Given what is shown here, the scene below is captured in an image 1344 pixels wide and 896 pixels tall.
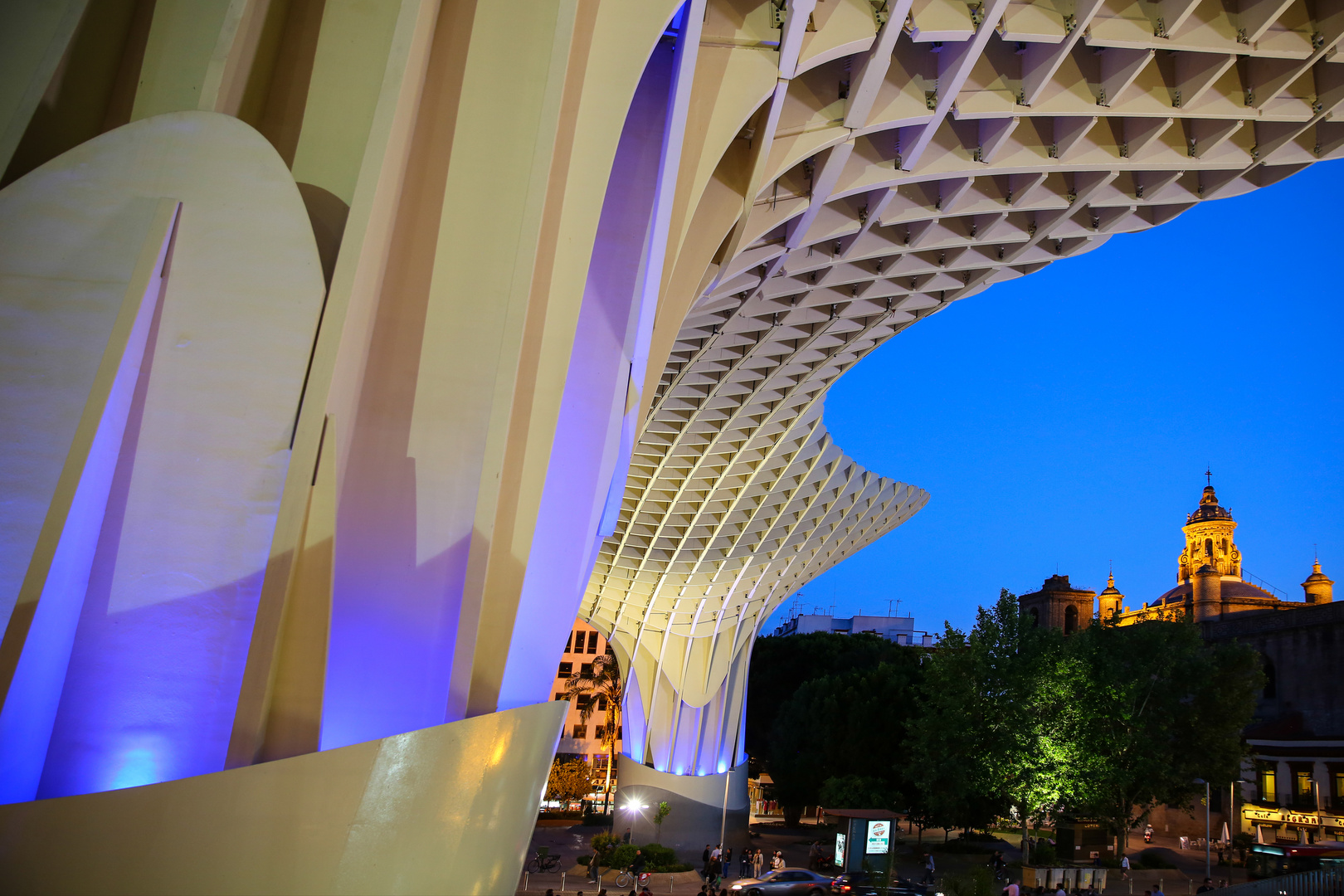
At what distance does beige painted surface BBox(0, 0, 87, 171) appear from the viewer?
555 cm

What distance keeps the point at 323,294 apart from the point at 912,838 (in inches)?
2040

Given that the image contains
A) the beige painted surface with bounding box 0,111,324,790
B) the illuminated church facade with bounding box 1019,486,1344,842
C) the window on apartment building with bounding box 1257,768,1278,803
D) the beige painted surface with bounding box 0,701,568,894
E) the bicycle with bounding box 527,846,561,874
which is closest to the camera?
the beige painted surface with bounding box 0,701,568,894

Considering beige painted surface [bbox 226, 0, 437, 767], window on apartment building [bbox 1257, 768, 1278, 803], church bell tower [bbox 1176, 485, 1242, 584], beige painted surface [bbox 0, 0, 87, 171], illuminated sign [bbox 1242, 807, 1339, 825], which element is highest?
church bell tower [bbox 1176, 485, 1242, 584]

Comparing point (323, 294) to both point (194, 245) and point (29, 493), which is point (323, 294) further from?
point (29, 493)

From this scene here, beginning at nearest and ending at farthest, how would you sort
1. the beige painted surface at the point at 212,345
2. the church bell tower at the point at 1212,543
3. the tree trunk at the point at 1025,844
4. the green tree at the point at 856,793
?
the beige painted surface at the point at 212,345 → the tree trunk at the point at 1025,844 → the green tree at the point at 856,793 → the church bell tower at the point at 1212,543

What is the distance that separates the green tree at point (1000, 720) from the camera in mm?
30578

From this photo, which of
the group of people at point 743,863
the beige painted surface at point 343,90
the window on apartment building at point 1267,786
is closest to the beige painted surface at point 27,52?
the beige painted surface at point 343,90

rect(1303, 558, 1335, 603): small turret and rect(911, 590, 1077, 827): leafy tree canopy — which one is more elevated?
rect(1303, 558, 1335, 603): small turret

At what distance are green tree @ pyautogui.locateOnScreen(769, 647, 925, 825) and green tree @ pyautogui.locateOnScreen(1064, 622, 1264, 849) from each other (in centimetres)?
1237

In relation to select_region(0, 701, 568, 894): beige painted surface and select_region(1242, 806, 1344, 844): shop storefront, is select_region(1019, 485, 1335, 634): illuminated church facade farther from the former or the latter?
select_region(0, 701, 568, 894): beige painted surface

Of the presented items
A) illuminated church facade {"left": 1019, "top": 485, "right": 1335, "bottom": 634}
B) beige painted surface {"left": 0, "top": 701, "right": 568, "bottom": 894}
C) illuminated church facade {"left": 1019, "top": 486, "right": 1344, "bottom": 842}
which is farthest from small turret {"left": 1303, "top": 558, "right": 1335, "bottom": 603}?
beige painted surface {"left": 0, "top": 701, "right": 568, "bottom": 894}

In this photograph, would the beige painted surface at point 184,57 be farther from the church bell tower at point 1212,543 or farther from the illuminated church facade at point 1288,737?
the church bell tower at point 1212,543

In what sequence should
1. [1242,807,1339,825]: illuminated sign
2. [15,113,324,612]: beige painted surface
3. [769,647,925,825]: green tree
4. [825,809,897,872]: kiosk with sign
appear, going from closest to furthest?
[15,113,324,612]: beige painted surface
[825,809,897,872]: kiosk with sign
[1242,807,1339,825]: illuminated sign
[769,647,925,825]: green tree

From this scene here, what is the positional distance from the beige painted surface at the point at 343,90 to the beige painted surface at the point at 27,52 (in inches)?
58.3
